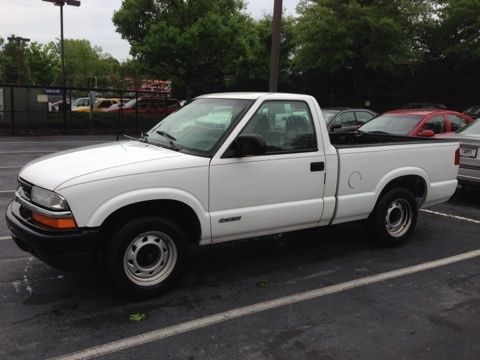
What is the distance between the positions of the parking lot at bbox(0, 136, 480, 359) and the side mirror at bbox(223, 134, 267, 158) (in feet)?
4.11

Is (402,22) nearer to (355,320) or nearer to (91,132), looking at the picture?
(91,132)

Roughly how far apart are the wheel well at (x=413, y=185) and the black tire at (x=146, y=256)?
2641 mm

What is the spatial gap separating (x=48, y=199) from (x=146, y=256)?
0.94 metres

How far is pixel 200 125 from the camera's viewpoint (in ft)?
15.9

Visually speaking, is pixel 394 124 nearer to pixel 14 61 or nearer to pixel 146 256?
pixel 146 256

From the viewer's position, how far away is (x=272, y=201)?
475cm

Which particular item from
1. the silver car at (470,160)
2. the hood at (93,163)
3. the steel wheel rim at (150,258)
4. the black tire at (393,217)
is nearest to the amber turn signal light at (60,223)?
the hood at (93,163)

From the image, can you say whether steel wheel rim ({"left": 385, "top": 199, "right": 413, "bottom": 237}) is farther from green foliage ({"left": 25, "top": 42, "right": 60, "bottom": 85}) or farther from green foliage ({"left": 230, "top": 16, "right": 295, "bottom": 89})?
green foliage ({"left": 25, "top": 42, "right": 60, "bottom": 85})

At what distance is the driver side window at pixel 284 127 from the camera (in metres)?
4.77

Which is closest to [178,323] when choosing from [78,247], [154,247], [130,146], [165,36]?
[154,247]

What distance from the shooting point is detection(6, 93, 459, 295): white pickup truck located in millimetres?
3879

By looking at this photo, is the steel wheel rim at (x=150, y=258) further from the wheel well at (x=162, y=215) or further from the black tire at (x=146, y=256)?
the wheel well at (x=162, y=215)

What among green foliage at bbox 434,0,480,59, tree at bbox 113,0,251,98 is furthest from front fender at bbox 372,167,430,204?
green foliage at bbox 434,0,480,59

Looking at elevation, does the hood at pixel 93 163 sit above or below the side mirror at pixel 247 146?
below
